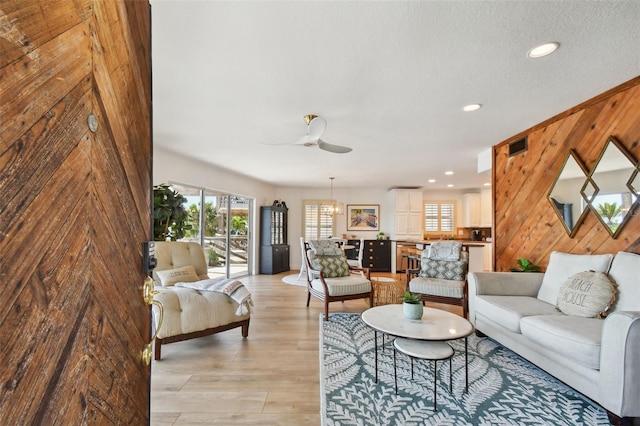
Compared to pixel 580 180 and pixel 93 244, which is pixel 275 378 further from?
pixel 580 180

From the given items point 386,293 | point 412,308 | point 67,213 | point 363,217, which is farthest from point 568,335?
point 363,217

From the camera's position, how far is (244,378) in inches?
89.7

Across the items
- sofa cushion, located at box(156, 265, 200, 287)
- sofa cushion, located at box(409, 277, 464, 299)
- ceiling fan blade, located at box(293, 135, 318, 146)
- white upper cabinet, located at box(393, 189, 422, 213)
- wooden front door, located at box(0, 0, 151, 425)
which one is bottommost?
sofa cushion, located at box(409, 277, 464, 299)

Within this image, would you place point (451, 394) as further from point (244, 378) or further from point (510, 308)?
point (244, 378)

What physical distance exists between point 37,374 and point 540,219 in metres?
4.20

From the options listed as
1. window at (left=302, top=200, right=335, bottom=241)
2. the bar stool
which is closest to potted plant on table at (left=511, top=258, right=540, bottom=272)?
the bar stool

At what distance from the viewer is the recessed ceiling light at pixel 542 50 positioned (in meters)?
1.84

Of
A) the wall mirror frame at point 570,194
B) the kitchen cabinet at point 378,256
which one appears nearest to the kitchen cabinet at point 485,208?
the kitchen cabinet at point 378,256

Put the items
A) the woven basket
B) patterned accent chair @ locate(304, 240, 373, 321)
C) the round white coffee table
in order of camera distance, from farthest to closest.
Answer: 1. the woven basket
2. patterned accent chair @ locate(304, 240, 373, 321)
3. the round white coffee table

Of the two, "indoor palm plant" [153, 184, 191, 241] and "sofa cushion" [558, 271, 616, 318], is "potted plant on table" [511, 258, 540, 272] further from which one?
"indoor palm plant" [153, 184, 191, 241]

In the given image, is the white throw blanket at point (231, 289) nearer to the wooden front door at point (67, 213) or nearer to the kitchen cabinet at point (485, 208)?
the wooden front door at point (67, 213)

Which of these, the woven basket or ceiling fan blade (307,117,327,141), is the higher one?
ceiling fan blade (307,117,327,141)

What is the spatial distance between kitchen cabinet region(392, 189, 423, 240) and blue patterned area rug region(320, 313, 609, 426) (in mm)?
5054

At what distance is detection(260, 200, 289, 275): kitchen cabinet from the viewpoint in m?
7.15
